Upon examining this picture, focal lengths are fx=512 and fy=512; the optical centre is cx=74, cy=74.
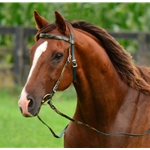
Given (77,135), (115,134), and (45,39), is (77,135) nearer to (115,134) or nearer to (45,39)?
(115,134)

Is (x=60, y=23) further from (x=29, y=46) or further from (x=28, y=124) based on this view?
(x=29, y=46)

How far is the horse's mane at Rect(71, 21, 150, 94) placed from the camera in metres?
4.54

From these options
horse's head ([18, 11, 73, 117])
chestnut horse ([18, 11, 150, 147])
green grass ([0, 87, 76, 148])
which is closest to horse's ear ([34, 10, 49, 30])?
chestnut horse ([18, 11, 150, 147])

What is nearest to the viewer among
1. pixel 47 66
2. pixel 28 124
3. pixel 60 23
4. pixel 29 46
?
pixel 47 66

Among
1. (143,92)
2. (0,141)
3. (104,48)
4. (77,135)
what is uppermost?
(104,48)

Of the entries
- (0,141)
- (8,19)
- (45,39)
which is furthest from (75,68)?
(8,19)

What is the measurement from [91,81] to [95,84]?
46 millimetres

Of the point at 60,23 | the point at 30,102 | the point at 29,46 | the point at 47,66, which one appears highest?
the point at 60,23

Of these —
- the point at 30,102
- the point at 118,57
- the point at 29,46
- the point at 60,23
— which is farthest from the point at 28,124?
the point at 29,46

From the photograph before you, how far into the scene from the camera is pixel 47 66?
160 inches

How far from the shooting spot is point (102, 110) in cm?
441

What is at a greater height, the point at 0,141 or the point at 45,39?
the point at 45,39

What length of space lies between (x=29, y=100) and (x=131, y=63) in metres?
1.11

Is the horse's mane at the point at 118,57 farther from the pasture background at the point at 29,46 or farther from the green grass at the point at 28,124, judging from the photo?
the pasture background at the point at 29,46
